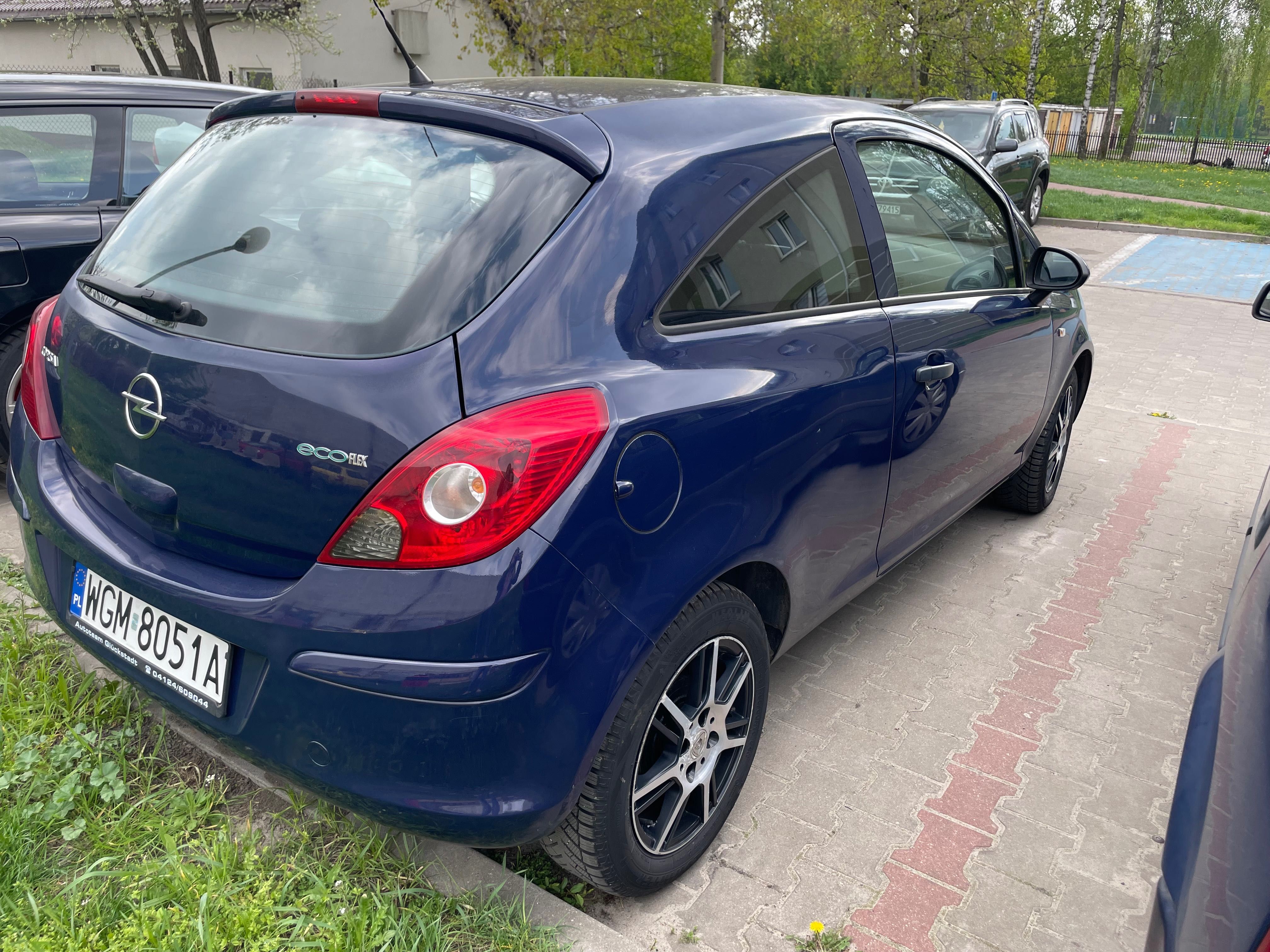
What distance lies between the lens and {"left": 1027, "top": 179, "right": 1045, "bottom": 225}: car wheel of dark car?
15023 millimetres

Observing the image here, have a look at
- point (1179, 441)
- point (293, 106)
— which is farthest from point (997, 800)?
point (1179, 441)

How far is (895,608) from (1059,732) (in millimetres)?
824

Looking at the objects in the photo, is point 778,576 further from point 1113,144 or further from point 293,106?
point 1113,144

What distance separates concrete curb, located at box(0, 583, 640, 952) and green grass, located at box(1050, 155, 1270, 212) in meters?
22.0

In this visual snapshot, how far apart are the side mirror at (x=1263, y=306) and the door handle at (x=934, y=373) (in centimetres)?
122

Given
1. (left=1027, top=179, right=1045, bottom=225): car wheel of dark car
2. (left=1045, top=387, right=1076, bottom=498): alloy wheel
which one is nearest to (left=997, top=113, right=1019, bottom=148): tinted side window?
(left=1027, top=179, right=1045, bottom=225): car wheel of dark car

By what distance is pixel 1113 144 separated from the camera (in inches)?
1494

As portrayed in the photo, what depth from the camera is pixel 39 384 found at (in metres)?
2.35

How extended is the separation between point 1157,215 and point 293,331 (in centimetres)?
1859

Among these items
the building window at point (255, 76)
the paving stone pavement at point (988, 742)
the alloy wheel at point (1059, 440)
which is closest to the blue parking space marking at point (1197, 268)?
the paving stone pavement at point (988, 742)

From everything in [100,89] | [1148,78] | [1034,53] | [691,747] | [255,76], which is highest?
[1034,53]

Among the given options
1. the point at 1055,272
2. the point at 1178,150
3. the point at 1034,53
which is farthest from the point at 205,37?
the point at 1178,150

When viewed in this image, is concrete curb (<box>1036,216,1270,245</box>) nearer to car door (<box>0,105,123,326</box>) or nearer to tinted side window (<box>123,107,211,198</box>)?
tinted side window (<box>123,107,211,198</box>)

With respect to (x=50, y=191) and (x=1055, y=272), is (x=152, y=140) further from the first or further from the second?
(x=1055, y=272)
